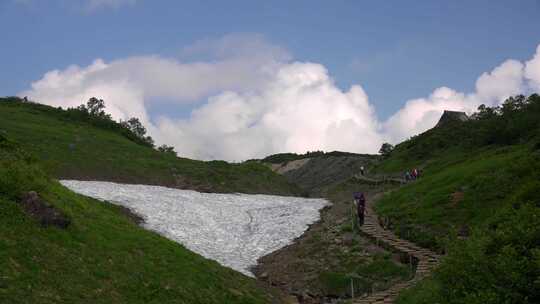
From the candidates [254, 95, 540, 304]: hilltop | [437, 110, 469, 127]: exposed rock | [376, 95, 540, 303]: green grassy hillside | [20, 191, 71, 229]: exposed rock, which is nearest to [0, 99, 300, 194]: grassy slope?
[254, 95, 540, 304]: hilltop

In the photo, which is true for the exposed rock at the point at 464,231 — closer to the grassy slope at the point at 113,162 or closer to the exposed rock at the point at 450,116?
the grassy slope at the point at 113,162

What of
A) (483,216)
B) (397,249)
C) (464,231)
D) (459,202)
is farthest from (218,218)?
(483,216)

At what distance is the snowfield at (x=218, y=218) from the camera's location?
1308 inches

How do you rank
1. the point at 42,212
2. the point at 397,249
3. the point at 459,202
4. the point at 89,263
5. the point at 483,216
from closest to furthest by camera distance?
the point at 89,263, the point at 42,212, the point at 397,249, the point at 483,216, the point at 459,202

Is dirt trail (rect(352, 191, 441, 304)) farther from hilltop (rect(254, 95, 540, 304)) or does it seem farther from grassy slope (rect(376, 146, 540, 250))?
grassy slope (rect(376, 146, 540, 250))

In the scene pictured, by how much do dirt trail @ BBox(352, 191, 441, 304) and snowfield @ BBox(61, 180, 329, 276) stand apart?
566 cm

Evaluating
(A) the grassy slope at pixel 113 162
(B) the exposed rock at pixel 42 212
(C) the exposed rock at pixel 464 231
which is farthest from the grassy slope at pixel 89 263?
(A) the grassy slope at pixel 113 162

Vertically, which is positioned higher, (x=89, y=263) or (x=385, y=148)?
(x=385, y=148)

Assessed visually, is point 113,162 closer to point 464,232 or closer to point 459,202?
point 459,202

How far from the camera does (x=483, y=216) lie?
30531 mm

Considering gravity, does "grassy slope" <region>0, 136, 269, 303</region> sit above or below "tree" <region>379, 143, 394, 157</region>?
below

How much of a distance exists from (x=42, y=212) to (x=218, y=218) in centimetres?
2278

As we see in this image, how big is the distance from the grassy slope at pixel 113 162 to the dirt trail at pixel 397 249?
2618 cm

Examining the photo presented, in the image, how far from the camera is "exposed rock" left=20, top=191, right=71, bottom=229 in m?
19.4
